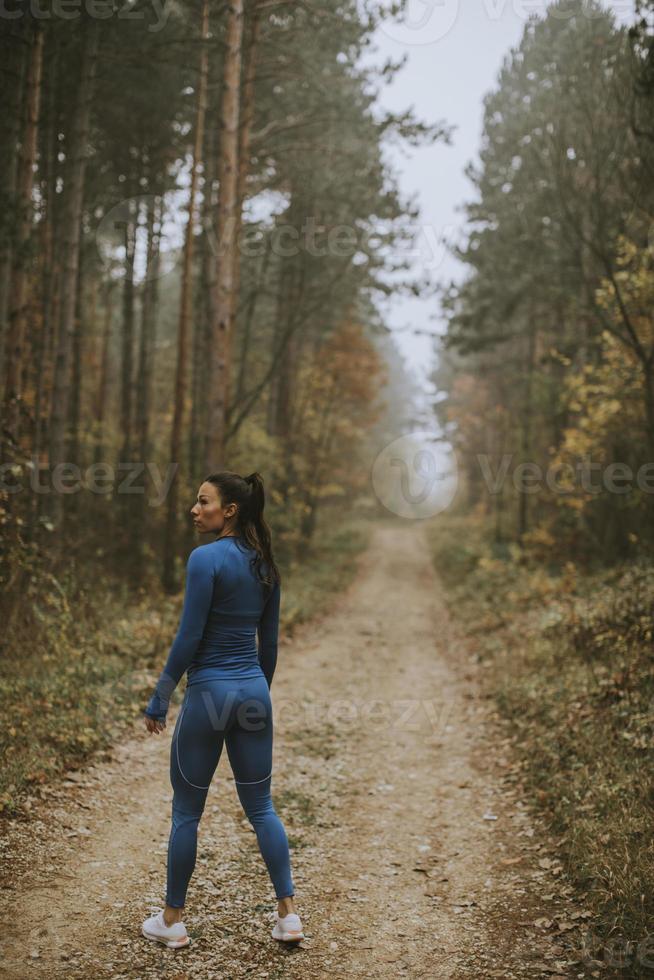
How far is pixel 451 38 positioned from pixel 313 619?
10508 millimetres

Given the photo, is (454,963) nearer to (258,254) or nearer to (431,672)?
(431,672)

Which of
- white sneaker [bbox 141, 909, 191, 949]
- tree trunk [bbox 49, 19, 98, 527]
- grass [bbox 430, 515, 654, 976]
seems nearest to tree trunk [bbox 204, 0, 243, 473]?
tree trunk [bbox 49, 19, 98, 527]

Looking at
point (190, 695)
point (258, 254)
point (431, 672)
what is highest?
point (258, 254)

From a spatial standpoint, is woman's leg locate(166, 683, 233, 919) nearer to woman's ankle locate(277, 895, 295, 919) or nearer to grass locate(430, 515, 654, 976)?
woman's ankle locate(277, 895, 295, 919)

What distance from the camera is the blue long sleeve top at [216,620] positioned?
3691mm

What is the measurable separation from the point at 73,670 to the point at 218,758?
4.74m

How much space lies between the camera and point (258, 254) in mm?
18594

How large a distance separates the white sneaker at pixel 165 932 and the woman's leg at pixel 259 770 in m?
0.56

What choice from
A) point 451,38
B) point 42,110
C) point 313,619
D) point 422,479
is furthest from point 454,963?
point 422,479

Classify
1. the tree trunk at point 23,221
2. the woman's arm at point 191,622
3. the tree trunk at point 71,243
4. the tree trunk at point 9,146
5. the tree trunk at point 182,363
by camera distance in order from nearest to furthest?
1. the woman's arm at point 191,622
2. the tree trunk at point 9,146
3. the tree trunk at point 23,221
4. the tree trunk at point 71,243
5. the tree trunk at point 182,363

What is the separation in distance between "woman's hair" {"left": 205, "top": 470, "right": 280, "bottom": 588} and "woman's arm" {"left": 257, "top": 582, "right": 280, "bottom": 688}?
0.14 m

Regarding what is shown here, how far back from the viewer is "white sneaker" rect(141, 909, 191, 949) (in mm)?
3830

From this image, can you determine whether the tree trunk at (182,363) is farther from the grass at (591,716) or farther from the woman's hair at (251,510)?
the woman's hair at (251,510)

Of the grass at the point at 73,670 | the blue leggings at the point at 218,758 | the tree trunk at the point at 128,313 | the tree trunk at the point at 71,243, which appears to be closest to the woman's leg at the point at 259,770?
the blue leggings at the point at 218,758
